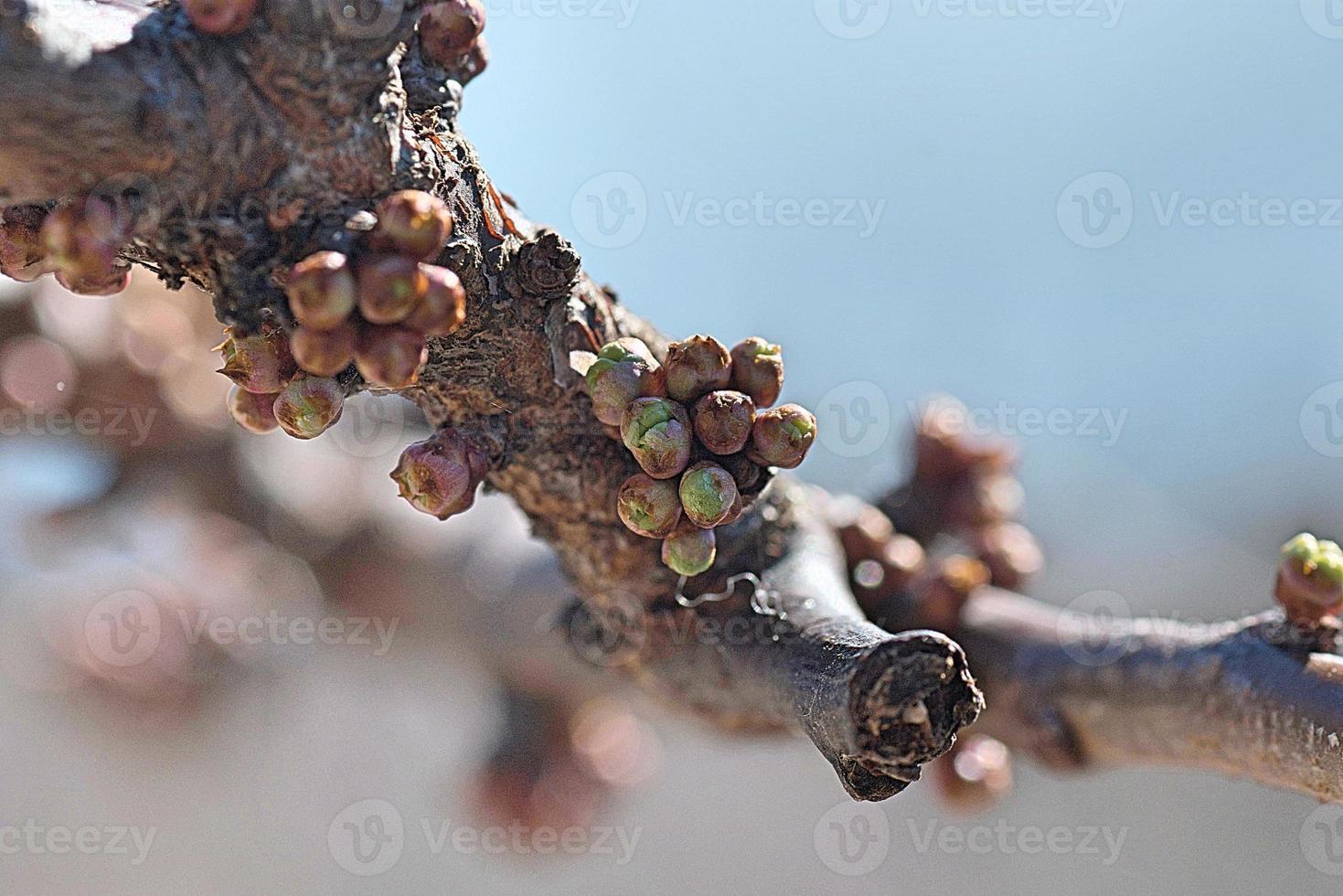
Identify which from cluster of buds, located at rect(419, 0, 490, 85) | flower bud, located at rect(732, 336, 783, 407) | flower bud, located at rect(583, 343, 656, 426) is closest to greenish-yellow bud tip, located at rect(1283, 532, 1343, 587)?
flower bud, located at rect(732, 336, 783, 407)

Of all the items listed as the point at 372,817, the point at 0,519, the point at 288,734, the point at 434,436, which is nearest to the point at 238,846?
the point at 288,734

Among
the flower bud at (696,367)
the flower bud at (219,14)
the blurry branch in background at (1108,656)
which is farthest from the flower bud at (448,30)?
the blurry branch in background at (1108,656)

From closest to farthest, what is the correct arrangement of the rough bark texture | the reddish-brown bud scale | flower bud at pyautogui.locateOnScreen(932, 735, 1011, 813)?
the rough bark texture < flower bud at pyautogui.locateOnScreen(932, 735, 1011, 813) < the reddish-brown bud scale

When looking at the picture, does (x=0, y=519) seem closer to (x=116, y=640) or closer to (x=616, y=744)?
(x=116, y=640)

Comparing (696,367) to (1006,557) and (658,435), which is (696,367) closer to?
(658,435)

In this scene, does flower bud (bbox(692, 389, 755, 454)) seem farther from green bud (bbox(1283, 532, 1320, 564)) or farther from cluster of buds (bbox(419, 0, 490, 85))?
green bud (bbox(1283, 532, 1320, 564))
